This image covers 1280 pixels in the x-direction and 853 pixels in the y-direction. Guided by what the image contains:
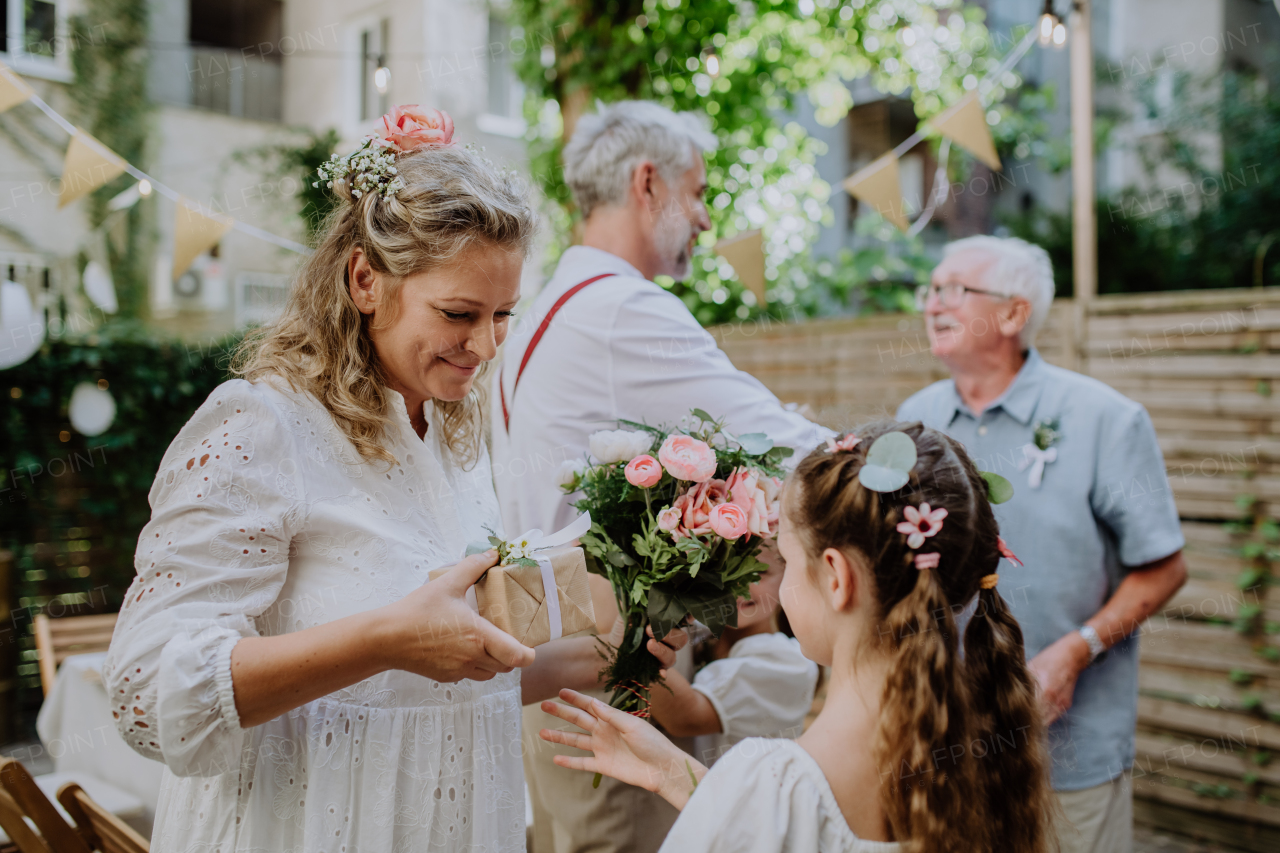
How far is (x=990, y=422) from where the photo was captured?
2713 mm

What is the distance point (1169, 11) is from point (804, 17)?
7.07m

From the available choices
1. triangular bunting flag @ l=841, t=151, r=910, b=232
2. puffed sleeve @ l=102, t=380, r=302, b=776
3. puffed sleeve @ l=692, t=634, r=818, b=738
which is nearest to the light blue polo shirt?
puffed sleeve @ l=692, t=634, r=818, b=738

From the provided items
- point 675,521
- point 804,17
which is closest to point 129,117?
point 804,17

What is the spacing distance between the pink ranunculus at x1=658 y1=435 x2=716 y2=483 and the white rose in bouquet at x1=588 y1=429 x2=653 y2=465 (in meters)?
0.07

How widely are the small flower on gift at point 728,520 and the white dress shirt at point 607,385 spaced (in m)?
0.36

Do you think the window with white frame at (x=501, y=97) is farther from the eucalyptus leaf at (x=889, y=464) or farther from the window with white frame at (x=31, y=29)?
the eucalyptus leaf at (x=889, y=464)

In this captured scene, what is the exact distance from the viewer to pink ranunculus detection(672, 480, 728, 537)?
1.51 metres

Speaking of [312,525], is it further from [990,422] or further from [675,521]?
[990,422]

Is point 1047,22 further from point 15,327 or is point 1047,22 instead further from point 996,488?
point 15,327

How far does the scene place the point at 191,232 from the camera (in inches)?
158

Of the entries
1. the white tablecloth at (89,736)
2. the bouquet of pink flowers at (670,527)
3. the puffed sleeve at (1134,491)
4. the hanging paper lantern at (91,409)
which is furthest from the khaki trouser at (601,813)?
the hanging paper lantern at (91,409)

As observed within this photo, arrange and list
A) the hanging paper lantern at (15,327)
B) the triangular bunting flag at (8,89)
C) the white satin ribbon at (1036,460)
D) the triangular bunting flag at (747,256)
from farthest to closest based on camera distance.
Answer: the hanging paper lantern at (15,327) → the triangular bunting flag at (747,256) → the triangular bunting flag at (8,89) → the white satin ribbon at (1036,460)

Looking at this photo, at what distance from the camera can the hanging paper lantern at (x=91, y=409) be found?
5906 millimetres

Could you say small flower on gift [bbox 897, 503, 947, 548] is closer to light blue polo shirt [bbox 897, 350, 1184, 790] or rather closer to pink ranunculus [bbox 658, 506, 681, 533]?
pink ranunculus [bbox 658, 506, 681, 533]
